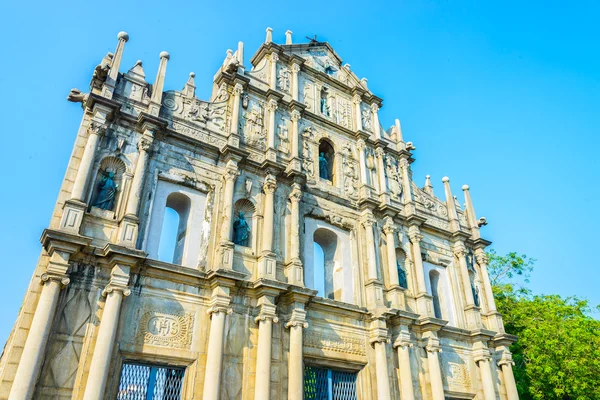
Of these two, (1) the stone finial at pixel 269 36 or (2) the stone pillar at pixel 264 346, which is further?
(1) the stone finial at pixel 269 36

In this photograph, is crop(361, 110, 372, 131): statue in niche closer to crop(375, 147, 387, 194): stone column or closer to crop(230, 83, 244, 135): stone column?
crop(375, 147, 387, 194): stone column

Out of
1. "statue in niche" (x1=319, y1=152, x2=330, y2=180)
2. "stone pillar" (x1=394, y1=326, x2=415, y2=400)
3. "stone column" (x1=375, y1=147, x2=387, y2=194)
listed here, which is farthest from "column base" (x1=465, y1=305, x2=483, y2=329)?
"statue in niche" (x1=319, y1=152, x2=330, y2=180)

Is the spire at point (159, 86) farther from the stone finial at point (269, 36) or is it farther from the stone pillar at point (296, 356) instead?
the stone pillar at point (296, 356)

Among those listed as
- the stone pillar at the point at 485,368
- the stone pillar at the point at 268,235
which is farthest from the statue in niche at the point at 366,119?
the stone pillar at the point at 485,368

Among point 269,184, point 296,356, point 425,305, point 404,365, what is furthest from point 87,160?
point 425,305

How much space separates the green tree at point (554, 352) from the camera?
1853 centimetres

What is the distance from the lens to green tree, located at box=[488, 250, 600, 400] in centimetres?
1853

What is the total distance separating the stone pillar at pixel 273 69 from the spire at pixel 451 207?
844cm

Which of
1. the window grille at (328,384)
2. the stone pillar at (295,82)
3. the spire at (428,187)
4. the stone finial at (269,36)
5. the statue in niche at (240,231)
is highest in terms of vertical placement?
the stone finial at (269,36)

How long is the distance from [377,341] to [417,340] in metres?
2.04

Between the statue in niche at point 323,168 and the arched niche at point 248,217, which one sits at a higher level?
the statue in niche at point 323,168

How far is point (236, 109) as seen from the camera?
1480cm

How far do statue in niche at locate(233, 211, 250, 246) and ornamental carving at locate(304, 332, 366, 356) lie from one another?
10.0 ft

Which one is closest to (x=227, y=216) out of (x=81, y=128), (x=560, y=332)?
(x=81, y=128)
